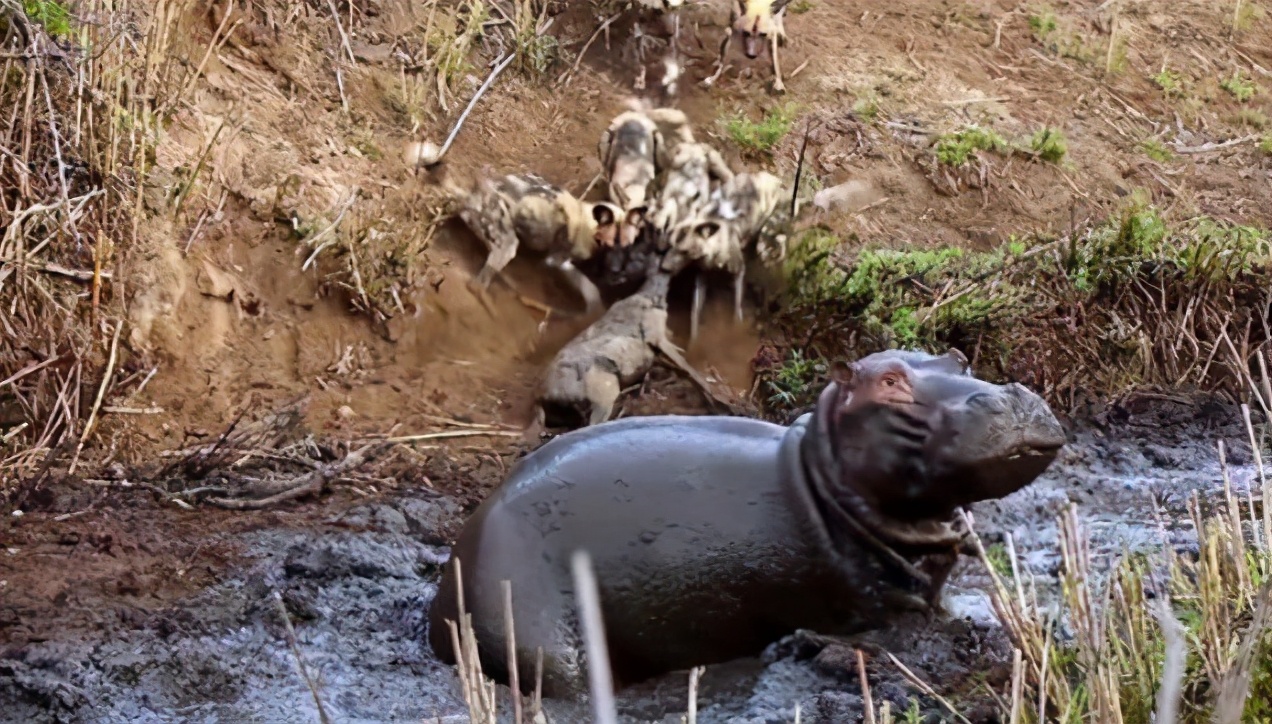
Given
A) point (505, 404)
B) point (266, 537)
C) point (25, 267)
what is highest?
point (25, 267)

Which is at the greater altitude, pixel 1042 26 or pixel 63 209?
pixel 63 209

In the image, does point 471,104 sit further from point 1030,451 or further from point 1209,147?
point 1209,147

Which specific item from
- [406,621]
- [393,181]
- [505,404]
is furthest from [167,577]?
[393,181]

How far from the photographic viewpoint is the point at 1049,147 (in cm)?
869

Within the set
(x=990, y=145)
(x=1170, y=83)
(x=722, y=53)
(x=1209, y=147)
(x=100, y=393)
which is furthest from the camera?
(x=1170, y=83)

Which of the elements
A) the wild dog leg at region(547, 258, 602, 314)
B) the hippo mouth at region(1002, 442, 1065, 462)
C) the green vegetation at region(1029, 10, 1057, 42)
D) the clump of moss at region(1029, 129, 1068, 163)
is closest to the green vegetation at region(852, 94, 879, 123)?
the clump of moss at region(1029, 129, 1068, 163)

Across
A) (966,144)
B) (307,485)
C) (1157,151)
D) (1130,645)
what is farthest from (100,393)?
(1157,151)

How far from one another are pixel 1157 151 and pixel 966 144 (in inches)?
63.5

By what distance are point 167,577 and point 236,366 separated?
6.89 feet

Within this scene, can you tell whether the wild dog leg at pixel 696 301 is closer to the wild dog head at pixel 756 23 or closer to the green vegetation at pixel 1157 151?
the wild dog head at pixel 756 23

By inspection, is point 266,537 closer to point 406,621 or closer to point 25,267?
point 406,621

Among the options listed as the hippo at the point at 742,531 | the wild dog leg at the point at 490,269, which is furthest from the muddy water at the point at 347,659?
the wild dog leg at the point at 490,269

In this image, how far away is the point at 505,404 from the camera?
6.19 meters

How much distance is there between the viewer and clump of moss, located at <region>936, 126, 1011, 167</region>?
27.6ft
